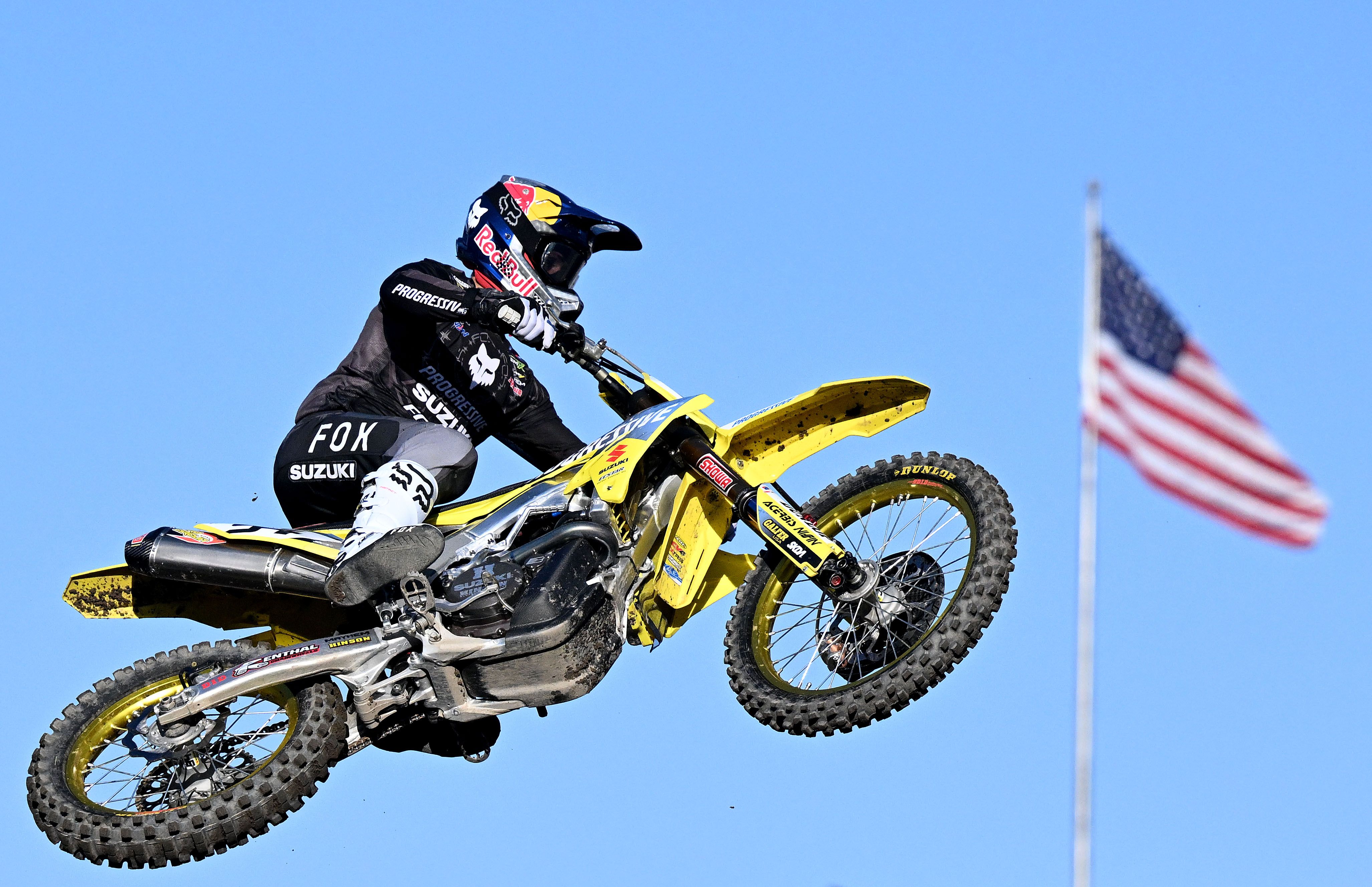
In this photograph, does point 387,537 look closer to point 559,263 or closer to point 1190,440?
point 559,263

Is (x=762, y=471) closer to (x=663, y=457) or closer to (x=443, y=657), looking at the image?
(x=663, y=457)

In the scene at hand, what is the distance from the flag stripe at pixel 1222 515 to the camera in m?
8.52

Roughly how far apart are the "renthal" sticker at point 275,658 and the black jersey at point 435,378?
184cm

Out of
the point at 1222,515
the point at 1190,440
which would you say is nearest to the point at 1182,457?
the point at 1190,440

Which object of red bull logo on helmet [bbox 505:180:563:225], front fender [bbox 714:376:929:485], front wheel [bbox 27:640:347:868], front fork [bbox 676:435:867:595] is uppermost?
red bull logo on helmet [bbox 505:180:563:225]

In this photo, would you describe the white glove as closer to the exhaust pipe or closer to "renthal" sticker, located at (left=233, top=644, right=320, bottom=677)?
the exhaust pipe

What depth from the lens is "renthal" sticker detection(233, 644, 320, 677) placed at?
37.9 feet

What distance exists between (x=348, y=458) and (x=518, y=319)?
131 centimetres

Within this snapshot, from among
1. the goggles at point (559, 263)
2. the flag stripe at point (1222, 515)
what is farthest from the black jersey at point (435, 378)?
the flag stripe at point (1222, 515)

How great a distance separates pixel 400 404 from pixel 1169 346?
557 cm

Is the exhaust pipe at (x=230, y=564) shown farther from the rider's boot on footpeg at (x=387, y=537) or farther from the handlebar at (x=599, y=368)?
the handlebar at (x=599, y=368)

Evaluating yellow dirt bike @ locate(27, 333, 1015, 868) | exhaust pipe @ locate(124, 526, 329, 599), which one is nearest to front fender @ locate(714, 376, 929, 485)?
yellow dirt bike @ locate(27, 333, 1015, 868)

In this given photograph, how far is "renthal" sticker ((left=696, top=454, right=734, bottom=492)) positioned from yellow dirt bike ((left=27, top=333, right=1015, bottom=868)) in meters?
0.02

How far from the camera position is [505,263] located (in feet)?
43.1
